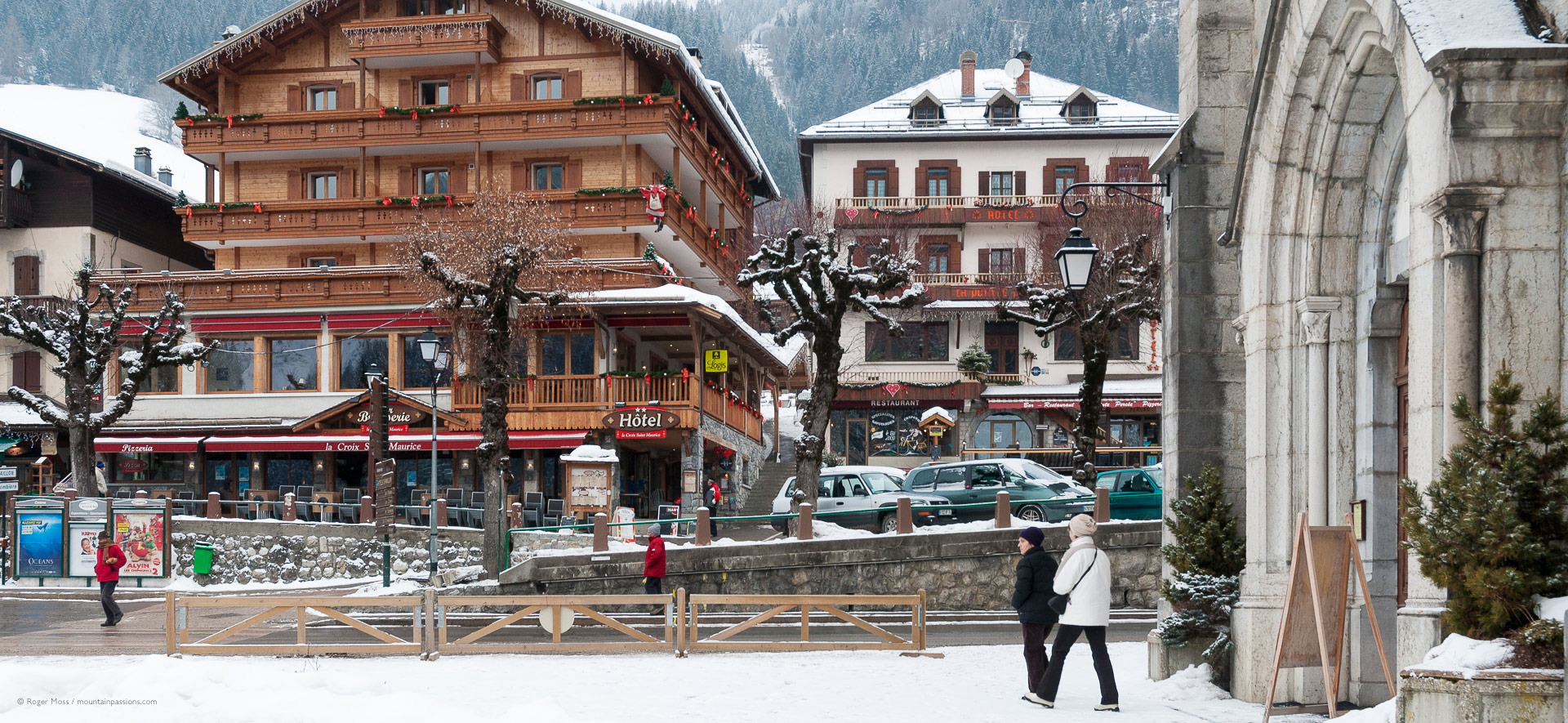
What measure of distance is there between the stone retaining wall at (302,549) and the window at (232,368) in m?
7.73

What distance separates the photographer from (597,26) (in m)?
41.1

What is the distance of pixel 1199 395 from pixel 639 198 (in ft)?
90.1

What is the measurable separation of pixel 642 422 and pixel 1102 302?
11.2m

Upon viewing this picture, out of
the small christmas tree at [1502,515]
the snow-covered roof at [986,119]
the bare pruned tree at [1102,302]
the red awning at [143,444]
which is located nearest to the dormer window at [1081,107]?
the snow-covered roof at [986,119]

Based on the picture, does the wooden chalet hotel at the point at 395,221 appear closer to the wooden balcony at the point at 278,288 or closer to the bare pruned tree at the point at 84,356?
the wooden balcony at the point at 278,288

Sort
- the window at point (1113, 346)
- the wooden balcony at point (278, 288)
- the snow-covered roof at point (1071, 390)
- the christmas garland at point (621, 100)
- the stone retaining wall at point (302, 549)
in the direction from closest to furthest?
the stone retaining wall at point (302, 549) → the christmas garland at point (621, 100) → the wooden balcony at point (278, 288) → the snow-covered roof at point (1071, 390) → the window at point (1113, 346)

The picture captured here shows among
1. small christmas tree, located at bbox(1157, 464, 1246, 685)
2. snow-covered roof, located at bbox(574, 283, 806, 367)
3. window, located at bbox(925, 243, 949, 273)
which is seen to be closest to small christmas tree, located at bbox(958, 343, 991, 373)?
window, located at bbox(925, 243, 949, 273)

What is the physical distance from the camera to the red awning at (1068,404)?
50.1 metres

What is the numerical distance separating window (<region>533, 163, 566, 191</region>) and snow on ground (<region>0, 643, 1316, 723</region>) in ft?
89.8

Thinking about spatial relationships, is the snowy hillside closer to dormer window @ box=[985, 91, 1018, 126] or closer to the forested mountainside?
the forested mountainside

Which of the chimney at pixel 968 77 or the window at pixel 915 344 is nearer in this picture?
the window at pixel 915 344

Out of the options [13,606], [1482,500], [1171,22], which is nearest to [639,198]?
[13,606]

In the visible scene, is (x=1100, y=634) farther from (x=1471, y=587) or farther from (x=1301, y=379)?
(x=1471, y=587)

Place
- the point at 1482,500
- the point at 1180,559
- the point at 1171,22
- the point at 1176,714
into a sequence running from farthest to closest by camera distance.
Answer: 1. the point at 1171,22
2. the point at 1180,559
3. the point at 1176,714
4. the point at 1482,500
